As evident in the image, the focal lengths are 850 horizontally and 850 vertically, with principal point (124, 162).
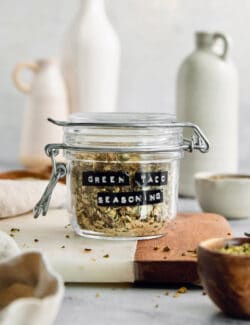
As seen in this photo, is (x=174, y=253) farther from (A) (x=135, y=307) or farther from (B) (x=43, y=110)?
(B) (x=43, y=110)

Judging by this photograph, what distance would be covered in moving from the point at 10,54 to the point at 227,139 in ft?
2.57

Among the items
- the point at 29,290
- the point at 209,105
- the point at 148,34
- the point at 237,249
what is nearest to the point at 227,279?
the point at 237,249

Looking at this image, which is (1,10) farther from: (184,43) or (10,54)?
(184,43)

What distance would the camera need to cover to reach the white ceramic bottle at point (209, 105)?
1681 millimetres

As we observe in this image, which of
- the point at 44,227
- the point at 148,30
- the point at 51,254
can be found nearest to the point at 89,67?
the point at 148,30

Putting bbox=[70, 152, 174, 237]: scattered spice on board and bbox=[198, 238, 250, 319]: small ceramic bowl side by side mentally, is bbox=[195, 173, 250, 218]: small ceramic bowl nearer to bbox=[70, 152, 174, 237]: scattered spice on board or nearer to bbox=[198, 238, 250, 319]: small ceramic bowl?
bbox=[70, 152, 174, 237]: scattered spice on board

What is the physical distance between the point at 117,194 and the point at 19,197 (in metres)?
0.27

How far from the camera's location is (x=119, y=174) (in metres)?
1.08

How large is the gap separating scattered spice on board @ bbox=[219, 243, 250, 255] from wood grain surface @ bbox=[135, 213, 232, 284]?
102mm

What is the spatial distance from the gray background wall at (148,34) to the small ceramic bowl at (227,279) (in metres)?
1.36

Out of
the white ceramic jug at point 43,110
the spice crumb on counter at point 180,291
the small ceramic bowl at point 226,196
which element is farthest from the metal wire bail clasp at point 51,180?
the white ceramic jug at point 43,110

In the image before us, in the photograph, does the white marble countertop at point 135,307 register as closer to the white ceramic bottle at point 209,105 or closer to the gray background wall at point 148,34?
the white ceramic bottle at point 209,105

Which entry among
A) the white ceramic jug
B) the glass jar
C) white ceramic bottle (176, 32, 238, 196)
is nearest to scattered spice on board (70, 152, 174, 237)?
the glass jar

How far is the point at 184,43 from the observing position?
7.23ft
